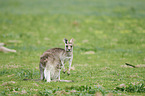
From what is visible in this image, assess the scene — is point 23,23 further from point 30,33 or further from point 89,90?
point 89,90

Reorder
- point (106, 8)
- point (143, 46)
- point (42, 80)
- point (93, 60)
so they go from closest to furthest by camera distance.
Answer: point (42, 80) → point (93, 60) → point (143, 46) → point (106, 8)

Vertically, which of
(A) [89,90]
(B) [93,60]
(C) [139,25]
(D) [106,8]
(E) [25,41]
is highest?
(D) [106,8]

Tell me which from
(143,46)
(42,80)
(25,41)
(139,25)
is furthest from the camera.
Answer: (139,25)

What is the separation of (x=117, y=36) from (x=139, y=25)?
655 cm


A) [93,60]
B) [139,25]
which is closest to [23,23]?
[139,25]

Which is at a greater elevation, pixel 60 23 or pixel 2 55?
pixel 60 23

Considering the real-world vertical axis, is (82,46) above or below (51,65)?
above

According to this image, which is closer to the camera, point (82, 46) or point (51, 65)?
point (51, 65)

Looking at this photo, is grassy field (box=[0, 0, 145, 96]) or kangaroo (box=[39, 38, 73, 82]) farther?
kangaroo (box=[39, 38, 73, 82])

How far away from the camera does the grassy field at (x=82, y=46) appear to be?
9.69 m

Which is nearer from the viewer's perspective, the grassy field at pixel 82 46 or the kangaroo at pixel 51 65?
the grassy field at pixel 82 46

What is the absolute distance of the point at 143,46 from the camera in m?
22.6

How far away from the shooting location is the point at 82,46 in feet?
74.3

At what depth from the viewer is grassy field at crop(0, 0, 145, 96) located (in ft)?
31.8
